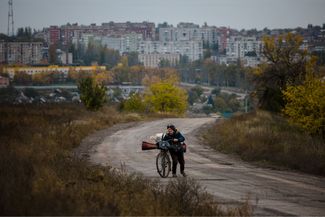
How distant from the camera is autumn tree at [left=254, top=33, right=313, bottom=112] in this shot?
2482 inches

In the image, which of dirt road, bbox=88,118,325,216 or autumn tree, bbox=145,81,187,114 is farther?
autumn tree, bbox=145,81,187,114

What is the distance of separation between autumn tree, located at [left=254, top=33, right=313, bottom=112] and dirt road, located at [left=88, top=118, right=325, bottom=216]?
2251cm

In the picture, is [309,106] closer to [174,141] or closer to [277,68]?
[174,141]

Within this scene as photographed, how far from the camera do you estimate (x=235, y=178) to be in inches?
955

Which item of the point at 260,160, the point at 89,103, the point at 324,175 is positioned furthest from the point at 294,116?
the point at 89,103

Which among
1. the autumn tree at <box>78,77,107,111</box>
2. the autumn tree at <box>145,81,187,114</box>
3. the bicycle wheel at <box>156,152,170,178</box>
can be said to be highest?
the bicycle wheel at <box>156,152,170,178</box>

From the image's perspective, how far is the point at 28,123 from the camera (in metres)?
41.8

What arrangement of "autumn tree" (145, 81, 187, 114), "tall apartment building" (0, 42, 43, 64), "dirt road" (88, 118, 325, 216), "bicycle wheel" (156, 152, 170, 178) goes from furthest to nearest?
1. "tall apartment building" (0, 42, 43, 64)
2. "autumn tree" (145, 81, 187, 114)
3. "bicycle wheel" (156, 152, 170, 178)
4. "dirt road" (88, 118, 325, 216)

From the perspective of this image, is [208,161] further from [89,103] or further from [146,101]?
[146,101]

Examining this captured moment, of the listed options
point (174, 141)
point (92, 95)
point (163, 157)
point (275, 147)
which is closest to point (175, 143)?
point (174, 141)

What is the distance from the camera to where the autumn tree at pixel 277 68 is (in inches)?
2482

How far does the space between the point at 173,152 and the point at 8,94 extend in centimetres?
7466

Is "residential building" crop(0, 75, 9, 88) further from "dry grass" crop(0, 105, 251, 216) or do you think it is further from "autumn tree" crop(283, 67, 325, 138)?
"dry grass" crop(0, 105, 251, 216)

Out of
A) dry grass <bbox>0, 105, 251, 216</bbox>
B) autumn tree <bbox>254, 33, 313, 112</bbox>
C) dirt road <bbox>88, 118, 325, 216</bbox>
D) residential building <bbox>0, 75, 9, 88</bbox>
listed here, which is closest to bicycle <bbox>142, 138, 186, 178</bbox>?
dirt road <bbox>88, 118, 325, 216</bbox>
